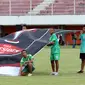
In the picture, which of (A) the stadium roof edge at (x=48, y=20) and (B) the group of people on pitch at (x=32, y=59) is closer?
(B) the group of people on pitch at (x=32, y=59)

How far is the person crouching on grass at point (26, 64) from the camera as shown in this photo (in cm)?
1320

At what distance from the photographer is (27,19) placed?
123 ft

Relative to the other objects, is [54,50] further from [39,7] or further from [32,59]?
[39,7]

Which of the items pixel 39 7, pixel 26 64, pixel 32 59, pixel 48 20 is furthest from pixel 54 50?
pixel 39 7

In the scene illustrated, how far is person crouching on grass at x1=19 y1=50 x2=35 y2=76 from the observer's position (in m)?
13.2

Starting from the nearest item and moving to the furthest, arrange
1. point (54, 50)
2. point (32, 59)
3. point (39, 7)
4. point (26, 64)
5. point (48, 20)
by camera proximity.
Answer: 1. point (26, 64)
2. point (32, 59)
3. point (54, 50)
4. point (48, 20)
5. point (39, 7)

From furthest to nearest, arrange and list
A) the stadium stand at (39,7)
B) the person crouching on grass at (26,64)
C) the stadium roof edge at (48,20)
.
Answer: the stadium stand at (39,7) < the stadium roof edge at (48,20) < the person crouching on grass at (26,64)

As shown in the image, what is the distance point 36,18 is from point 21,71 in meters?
24.4

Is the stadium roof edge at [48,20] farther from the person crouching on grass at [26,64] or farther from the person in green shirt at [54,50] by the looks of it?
the person crouching on grass at [26,64]

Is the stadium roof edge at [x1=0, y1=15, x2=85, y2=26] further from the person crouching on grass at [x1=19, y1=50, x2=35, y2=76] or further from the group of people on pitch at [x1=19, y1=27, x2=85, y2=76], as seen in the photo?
the person crouching on grass at [x1=19, y1=50, x2=35, y2=76]

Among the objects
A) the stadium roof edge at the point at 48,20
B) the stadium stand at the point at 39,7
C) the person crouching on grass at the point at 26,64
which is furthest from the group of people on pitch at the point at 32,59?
the stadium stand at the point at 39,7

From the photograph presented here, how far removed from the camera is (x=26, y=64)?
13.3 m

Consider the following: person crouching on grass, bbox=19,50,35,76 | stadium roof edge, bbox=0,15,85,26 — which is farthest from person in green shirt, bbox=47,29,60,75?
stadium roof edge, bbox=0,15,85,26
